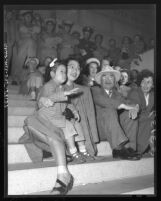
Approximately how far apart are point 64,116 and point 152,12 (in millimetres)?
1032

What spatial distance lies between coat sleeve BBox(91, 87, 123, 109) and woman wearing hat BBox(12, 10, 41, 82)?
55 centimetres

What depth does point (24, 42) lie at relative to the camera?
2635 mm

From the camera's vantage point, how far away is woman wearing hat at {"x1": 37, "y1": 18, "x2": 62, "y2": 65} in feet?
8.67

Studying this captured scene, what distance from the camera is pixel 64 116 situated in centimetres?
264

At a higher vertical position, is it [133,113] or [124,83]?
[124,83]

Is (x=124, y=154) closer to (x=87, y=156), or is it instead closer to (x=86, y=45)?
(x=87, y=156)

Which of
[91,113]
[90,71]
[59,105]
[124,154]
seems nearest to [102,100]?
[91,113]

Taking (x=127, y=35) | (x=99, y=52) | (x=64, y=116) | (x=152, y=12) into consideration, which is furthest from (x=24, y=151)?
(x=152, y=12)

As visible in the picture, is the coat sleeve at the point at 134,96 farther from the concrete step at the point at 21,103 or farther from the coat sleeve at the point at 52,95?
the concrete step at the point at 21,103

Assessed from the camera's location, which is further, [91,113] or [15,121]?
[91,113]

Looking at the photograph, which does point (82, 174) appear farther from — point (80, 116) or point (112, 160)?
point (80, 116)

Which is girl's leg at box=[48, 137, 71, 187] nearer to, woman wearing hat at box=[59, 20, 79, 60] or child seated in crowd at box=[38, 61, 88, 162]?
child seated in crowd at box=[38, 61, 88, 162]

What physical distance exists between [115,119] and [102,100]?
7.0 inches

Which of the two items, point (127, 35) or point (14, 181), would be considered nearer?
point (14, 181)
